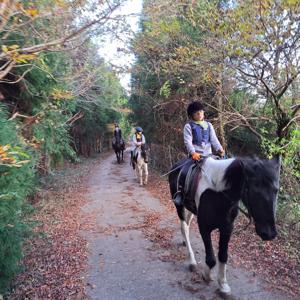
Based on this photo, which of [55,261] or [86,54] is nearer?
[55,261]

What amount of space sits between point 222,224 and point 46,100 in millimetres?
5497

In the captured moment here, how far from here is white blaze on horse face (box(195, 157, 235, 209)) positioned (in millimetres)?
3469

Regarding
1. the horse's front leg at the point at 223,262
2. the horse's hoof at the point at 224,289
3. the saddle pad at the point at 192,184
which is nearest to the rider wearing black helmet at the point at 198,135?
the saddle pad at the point at 192,184

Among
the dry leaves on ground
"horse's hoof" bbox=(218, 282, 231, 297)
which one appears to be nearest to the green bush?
the dry leaves on ground

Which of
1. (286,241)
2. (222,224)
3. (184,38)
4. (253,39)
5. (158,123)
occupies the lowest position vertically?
(286,241)

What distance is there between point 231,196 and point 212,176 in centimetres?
38

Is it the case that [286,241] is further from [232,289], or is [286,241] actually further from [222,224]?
[222,224]

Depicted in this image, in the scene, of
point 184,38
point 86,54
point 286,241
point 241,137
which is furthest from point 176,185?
point 86,54

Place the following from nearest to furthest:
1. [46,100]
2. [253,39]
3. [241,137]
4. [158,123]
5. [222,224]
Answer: [222,224] → [253,39] → [46,100] → [241,137] → [158,123]

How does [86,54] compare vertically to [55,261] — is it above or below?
above

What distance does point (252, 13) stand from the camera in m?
5.13

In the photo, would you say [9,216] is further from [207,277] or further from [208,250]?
[207,277]

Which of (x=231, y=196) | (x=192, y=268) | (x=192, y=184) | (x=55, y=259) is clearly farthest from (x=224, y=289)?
(x=55, y=259)

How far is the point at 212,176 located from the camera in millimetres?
3648
